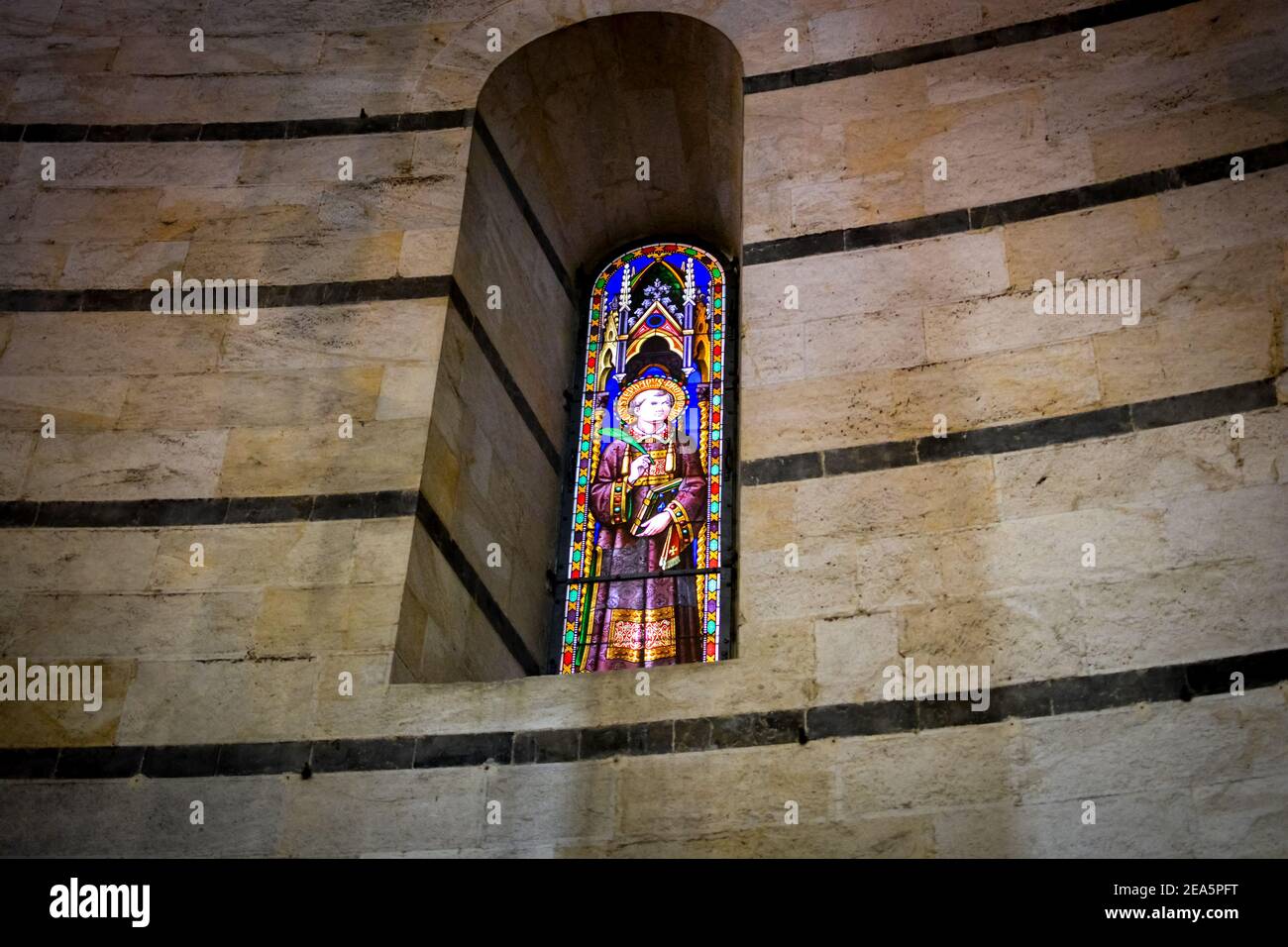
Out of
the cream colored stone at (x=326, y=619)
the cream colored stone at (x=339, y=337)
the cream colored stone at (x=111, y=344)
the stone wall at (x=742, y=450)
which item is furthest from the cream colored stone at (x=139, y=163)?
the cream colored stone at (x=326, y=619)

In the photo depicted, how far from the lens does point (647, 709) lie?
5254 millimetres

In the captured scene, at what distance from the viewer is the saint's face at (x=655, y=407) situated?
24.3 ft

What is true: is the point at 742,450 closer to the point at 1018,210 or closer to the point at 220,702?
the point at 1018,210

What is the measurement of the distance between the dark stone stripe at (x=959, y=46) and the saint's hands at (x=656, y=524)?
1864 mm

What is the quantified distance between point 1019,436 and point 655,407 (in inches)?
89.1

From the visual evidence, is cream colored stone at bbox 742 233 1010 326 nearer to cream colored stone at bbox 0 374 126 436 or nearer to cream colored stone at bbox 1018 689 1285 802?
cream colored stone at bbox 1018 689 1285 802

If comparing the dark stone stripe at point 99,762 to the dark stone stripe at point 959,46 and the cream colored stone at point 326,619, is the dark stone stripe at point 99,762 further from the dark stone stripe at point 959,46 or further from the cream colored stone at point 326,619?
the dark stone stripe at point 959,46

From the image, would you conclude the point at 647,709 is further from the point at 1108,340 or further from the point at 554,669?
the point at 1108,340

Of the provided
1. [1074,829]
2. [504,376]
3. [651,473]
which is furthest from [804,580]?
[504,376]

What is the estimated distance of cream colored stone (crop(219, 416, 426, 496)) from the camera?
6.04 m

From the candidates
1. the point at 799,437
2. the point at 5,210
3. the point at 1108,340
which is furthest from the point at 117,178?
the point at 1108,340

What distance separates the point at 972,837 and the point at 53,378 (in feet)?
13.2

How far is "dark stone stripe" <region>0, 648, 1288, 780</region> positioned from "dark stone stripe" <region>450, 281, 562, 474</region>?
2.08 m

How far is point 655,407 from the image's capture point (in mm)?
7457
